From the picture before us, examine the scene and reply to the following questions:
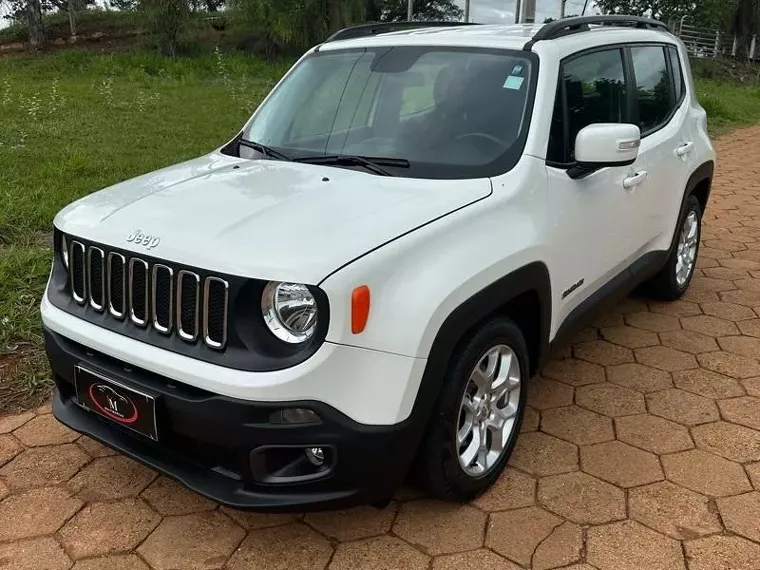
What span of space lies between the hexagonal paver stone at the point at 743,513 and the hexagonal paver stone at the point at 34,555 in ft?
7.82

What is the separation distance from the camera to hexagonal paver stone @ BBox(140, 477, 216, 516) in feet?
9.15

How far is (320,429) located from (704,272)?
4.26 meters

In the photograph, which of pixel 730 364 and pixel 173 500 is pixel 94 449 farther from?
pixel 730 364

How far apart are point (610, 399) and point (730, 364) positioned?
33.9 inches

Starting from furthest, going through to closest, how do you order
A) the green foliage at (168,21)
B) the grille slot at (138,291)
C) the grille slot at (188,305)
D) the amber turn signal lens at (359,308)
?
the green foliage at (168,21)
the grille slot at (138,291)
the grille slot at (188,305)
the amber turn signal lens at (359,308)

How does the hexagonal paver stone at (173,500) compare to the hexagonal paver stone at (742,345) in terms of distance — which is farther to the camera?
the hexagonal paver stone at (742,345)

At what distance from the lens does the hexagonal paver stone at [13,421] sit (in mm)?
3357

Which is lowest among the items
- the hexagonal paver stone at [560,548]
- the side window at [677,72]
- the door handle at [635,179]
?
the hexagonal paver stone at [560,548]

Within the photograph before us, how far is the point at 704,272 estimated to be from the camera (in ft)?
18.0

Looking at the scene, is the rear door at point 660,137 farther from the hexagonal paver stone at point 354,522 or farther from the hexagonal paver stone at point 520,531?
the hexagonal paver stone at point 354,522

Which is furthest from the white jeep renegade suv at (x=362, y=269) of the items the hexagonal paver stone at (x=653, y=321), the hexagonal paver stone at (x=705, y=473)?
the hexagonal paver stone at (x=653, y=321)

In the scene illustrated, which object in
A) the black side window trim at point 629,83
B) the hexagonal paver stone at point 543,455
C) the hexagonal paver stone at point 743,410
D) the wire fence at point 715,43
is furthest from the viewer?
the wire fence at point 715,43

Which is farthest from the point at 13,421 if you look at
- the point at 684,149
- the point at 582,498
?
the point at 684,149

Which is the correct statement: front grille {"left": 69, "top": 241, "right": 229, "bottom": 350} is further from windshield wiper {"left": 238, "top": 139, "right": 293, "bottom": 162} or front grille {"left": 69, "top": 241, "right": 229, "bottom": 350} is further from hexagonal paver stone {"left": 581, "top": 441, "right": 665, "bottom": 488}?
hexagonal paver stone {"left": 581, "top": 441, "right": 665, "bottom": 488}
